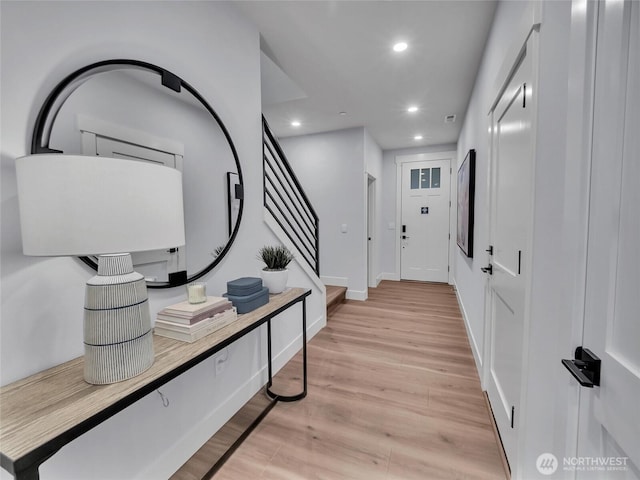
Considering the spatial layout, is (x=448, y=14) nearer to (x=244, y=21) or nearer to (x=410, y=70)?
(x=410, y=70)

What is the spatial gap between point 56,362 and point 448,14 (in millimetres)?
2813

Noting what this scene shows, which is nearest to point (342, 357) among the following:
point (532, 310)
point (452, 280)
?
point (532, 310)

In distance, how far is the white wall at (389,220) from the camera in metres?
5.75

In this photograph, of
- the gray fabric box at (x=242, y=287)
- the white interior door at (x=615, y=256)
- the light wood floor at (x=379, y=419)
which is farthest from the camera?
the gray fabric box at (x=242, y=287)

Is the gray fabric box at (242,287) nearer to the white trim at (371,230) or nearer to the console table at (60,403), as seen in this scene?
the console table at (60,403)

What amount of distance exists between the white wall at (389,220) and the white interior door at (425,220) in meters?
0.16

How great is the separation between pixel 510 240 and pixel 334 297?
2676 mm

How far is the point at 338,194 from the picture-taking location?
4.41 metres

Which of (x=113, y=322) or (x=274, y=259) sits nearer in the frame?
(x=113, y=322)

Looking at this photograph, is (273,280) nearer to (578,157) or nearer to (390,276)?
(578,157)

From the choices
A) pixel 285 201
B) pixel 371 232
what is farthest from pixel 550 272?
pixel 371 232

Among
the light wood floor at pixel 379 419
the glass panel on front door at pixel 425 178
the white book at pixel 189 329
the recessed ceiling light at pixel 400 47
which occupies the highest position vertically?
the recessed ceiling light at pixel 400 47

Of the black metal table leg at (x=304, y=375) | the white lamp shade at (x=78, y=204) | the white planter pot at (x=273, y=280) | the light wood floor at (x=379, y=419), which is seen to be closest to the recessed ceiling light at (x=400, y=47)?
the white planter pot at (x=273, y=280)

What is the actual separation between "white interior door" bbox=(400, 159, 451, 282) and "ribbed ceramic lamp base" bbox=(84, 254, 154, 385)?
5.33m
